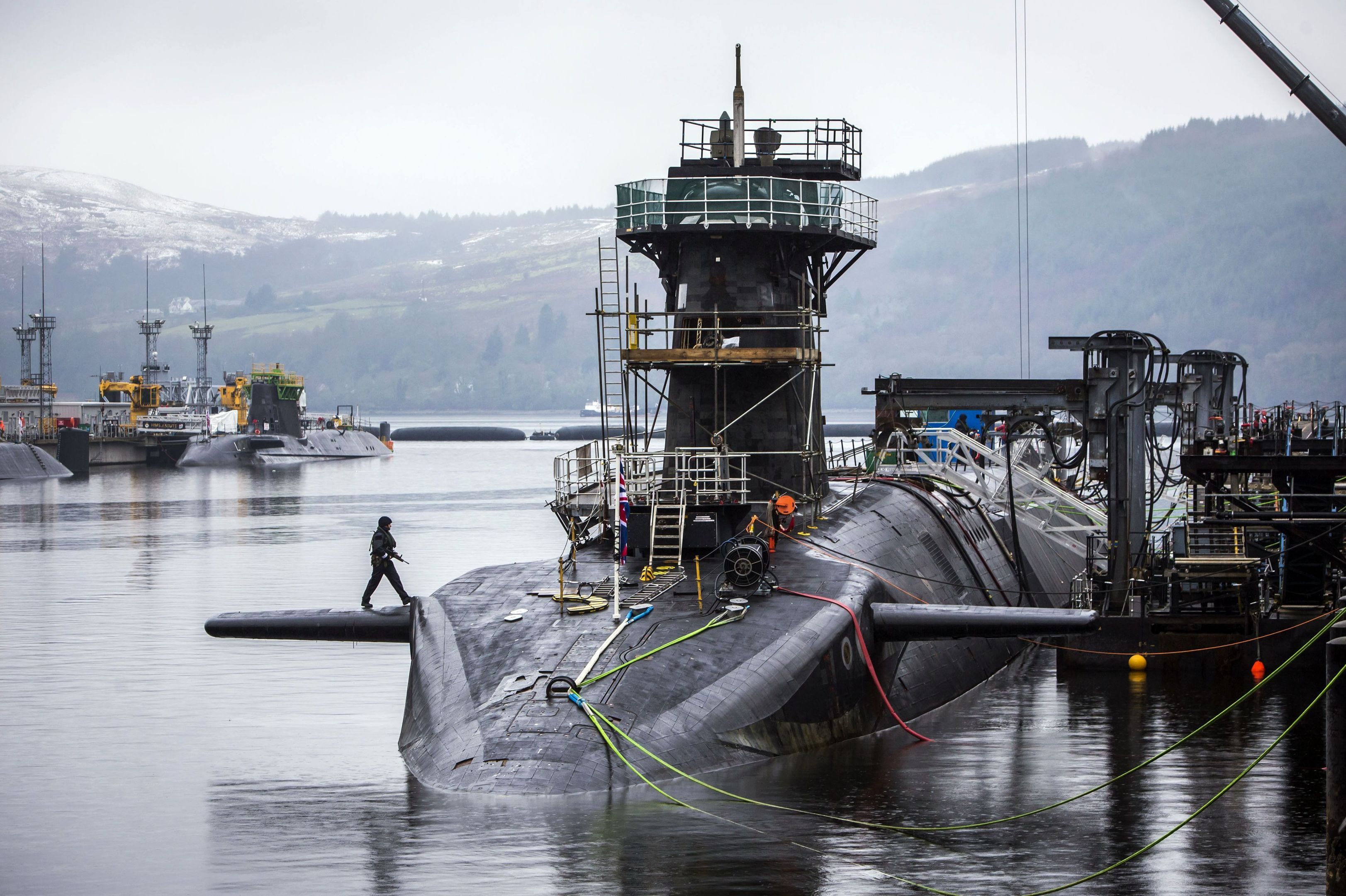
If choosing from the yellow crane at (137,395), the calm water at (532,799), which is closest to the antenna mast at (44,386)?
the yellow crane at (137,395)

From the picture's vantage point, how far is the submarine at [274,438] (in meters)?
145

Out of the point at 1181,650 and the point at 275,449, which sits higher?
the point at 275,449

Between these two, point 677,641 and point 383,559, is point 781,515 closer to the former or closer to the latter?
point 677,641

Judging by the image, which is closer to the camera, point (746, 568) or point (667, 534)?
point (746, 568)

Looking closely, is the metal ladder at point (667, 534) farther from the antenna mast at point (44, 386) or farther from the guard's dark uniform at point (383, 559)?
the antenna mast at point (44, 386)

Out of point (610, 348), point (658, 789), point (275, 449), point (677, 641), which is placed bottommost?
point (658, 789)

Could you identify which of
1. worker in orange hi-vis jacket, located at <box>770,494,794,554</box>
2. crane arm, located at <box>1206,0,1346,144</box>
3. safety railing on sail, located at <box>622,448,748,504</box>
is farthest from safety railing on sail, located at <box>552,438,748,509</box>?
crane arm, located at <box>1206,0,1346,144</box>

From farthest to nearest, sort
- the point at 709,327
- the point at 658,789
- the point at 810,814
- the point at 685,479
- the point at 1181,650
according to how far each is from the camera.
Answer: the point at 1181,650
the point at 709,327
the point at 685,479
the point at 810,814
the point at 658,789

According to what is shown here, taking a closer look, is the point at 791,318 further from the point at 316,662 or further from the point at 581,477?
the point at 316,662

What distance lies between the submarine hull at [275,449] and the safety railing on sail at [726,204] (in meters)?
121

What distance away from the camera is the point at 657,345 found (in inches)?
1114

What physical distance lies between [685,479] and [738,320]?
512 centimetres

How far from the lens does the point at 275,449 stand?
502 ft

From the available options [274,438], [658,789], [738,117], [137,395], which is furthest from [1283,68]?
[137,395]
